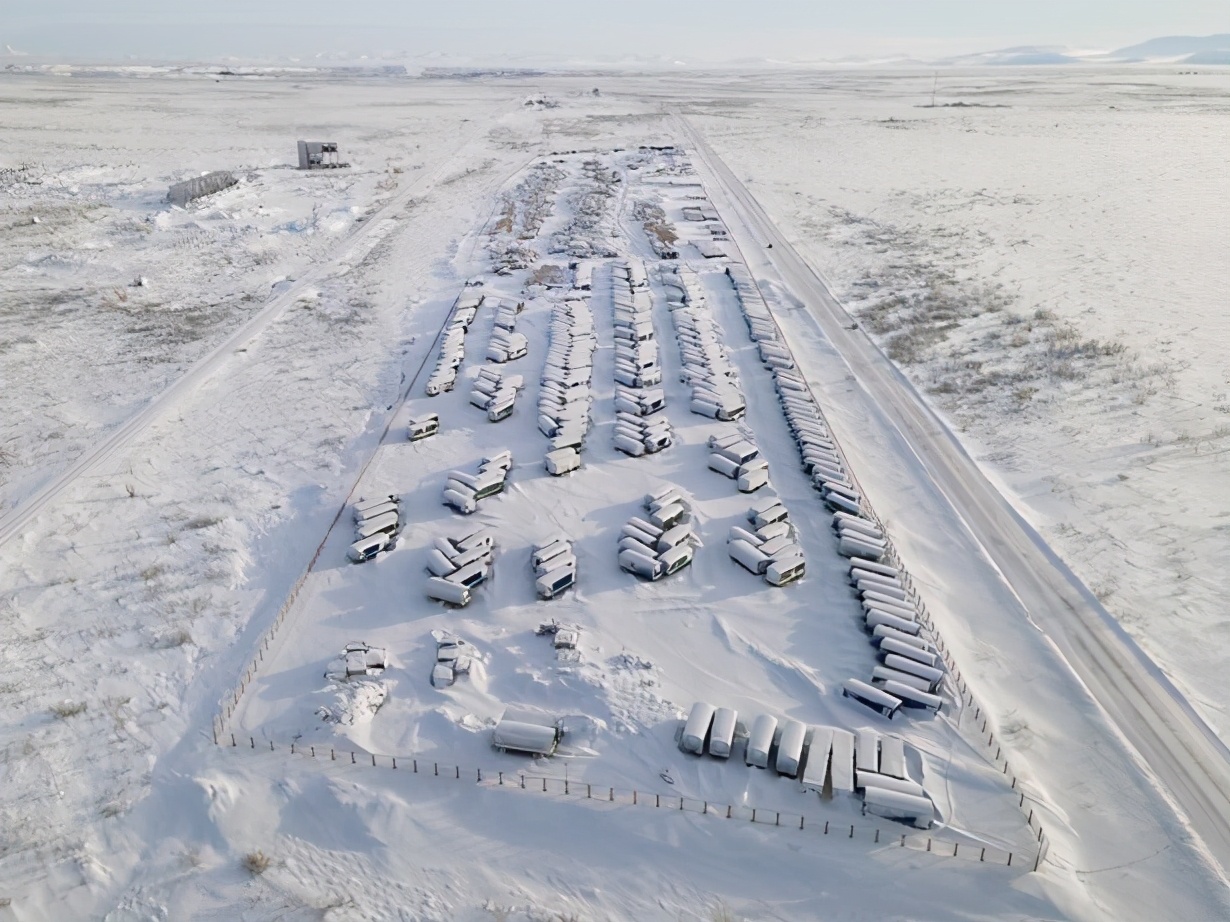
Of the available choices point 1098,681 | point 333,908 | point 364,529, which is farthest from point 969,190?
point 333,908

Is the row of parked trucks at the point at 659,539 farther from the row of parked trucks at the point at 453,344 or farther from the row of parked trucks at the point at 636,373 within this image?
the row of parked trucks at the point at 453,344

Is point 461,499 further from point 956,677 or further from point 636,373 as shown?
point 956,677

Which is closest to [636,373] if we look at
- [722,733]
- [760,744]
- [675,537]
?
[675,537]

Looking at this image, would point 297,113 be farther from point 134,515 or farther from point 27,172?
point 134,515

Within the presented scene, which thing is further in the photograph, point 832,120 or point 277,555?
point 832,120

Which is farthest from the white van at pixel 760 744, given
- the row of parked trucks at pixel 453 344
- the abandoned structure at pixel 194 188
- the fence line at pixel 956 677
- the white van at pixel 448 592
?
the abandoned structure at pixel 194 188
